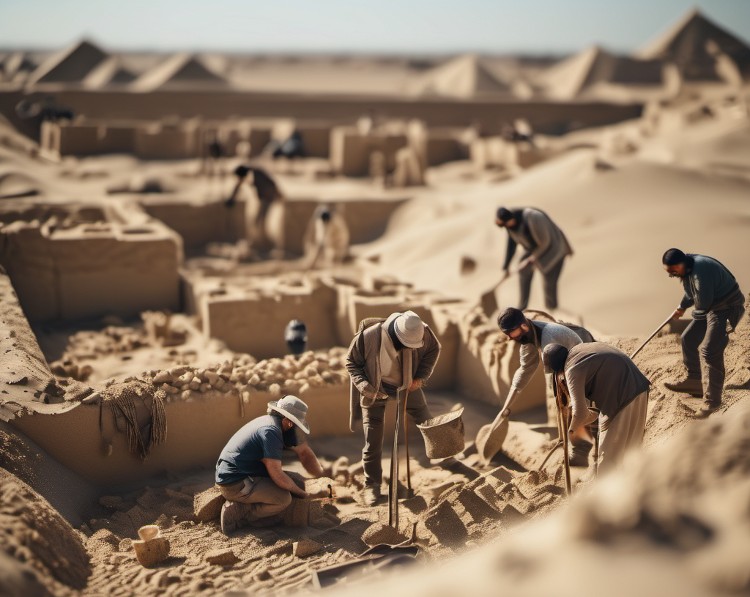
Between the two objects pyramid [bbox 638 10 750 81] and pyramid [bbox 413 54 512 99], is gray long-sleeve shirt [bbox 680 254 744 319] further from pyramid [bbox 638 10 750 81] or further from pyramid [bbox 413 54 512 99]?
pyramid [bbox 413 54 512 99]

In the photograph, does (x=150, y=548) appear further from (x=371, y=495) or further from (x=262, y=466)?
(x=371, y=495)

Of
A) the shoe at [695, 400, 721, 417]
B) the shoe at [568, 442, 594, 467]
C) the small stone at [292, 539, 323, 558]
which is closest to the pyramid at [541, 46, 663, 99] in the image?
the shoe at [695, 400, 721, 417]

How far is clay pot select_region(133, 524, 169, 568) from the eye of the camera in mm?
4812

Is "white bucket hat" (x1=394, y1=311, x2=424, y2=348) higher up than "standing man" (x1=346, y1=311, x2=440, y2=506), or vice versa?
"white bucket hat" (x1=394, y1=311, x2=424, y2=348)

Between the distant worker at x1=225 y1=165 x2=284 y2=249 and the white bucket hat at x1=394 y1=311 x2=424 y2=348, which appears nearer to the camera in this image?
the white bucket hat at x1=394 y1=311 x2=424 y2=348

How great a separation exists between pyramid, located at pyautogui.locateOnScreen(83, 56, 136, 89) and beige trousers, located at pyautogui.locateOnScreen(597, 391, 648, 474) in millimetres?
28513

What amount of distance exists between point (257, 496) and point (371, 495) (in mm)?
918

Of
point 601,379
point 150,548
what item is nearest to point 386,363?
point 601,379

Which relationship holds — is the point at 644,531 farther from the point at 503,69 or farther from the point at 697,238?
the point at 503,69

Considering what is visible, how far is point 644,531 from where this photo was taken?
9.26ft

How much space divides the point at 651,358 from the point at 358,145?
1228cm

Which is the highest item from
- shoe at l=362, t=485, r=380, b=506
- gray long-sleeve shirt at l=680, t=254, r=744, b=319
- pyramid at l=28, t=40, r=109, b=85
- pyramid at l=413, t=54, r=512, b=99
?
pyramid at l=28, t=40, r=109, b=85

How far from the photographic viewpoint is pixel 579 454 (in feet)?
18.7

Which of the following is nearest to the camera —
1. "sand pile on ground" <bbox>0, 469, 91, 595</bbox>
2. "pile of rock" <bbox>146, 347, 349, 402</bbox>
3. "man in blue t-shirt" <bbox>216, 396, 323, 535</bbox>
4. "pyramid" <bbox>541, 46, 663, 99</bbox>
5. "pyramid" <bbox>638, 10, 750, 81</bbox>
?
"sand pile on ground" <bbox>0, 469, 91, 595</bbox>
